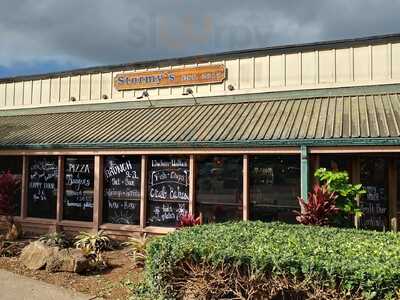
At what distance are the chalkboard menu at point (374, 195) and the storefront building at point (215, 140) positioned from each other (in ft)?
0.07

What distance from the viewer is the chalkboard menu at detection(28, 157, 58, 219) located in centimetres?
1260

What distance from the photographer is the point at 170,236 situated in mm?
6355

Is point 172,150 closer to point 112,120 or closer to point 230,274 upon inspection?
point 112,120

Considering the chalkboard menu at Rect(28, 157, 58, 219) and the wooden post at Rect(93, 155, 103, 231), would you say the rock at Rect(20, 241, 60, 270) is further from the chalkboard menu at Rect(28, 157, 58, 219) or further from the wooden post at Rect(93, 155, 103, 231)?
the chalkboard menu at Rect(28, 157, 58, 219)

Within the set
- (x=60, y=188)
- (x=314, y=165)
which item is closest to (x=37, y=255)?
(x=60, y=188)

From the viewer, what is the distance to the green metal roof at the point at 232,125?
9156 mm

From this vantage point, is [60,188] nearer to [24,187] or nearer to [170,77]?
[24,187]

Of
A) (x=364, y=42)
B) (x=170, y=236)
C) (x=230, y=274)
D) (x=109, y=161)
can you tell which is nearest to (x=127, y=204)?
(x=109, y=161)

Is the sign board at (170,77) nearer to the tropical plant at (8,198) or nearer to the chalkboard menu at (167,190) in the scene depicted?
the chalkboard menu at (167,190)

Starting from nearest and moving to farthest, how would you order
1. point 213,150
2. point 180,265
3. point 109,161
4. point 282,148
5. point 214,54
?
point 180,265
point 282,148
point 213,150
point 109,161
point 214,54

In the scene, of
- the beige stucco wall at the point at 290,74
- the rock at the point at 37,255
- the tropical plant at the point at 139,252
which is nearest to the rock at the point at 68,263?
the rock at the point at 37,255

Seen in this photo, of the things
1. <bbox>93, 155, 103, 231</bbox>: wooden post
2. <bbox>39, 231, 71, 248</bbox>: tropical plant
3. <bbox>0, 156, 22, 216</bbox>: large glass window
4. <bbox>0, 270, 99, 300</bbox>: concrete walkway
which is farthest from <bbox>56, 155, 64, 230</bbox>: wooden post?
<bbox>0, 270, 99, 300</bbox>: concrete walkway

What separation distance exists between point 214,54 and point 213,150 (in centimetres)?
387

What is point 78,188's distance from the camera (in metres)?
12.2
